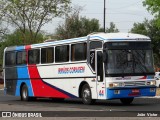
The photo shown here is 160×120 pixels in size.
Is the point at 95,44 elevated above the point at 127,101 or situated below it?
above

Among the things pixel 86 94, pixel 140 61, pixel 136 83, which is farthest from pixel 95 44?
pixel 136 83

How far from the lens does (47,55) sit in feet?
88.8

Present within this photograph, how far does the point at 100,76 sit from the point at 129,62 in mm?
1383

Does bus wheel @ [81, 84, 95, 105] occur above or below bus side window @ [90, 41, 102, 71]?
below

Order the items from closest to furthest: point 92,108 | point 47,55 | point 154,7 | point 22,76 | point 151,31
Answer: point 92,108, point 47,55, point 22,76, point 154,7, point 151,31

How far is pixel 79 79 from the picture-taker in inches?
955

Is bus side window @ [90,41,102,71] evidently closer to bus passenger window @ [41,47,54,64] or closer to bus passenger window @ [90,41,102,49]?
bus passenger window @ [90,41,102,49]

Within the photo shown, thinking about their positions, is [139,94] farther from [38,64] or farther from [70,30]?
[70,30]

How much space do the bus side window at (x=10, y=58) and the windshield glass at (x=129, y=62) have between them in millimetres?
9754

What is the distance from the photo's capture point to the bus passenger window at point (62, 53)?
25234 millimetres

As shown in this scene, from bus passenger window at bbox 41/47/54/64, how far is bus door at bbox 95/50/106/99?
14.3 ft

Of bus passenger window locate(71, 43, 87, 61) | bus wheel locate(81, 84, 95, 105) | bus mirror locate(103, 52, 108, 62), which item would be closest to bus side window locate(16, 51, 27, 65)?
bus passenger window locate(71, 43, 87, 61)

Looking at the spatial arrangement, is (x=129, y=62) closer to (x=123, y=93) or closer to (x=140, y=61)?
(x=140, y=61)

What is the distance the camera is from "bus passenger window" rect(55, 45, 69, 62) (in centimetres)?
2523
